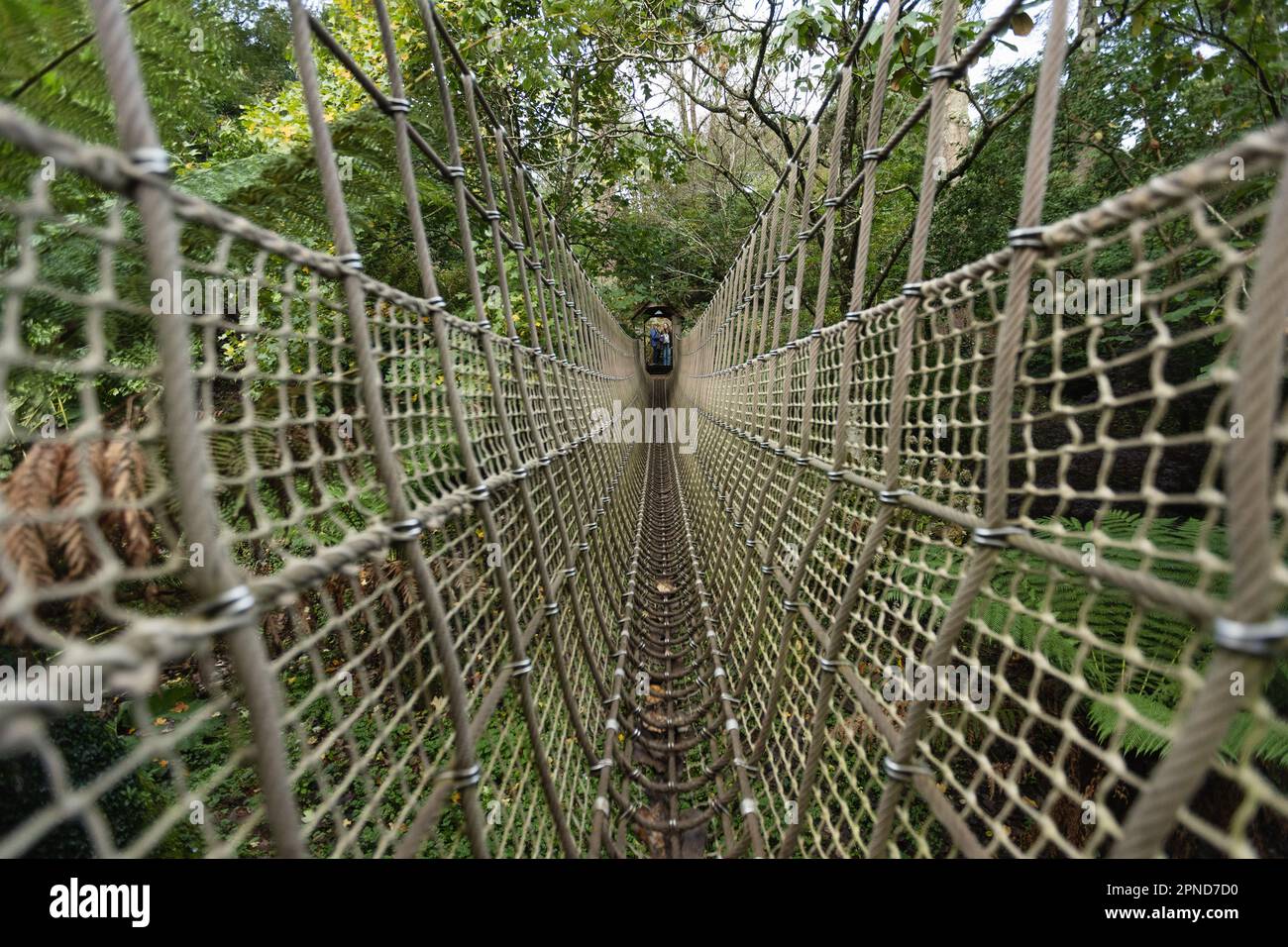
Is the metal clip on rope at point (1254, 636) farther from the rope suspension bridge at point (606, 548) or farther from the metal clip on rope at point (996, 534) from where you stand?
the metal clip on rope at point (996, 534)

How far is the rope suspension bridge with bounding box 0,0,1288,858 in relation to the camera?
47cm

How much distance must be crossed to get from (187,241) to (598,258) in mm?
5638

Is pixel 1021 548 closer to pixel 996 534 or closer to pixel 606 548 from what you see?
pixel 996 534

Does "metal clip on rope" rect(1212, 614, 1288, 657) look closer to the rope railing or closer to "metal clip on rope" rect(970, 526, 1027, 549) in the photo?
the rope railing

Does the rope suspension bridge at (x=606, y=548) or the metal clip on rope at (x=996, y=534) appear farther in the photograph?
the metal clip on rope at (x=996, y=534)

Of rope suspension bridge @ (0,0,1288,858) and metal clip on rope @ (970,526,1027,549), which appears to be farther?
metal clip on rope @ (970,526,1027,549)

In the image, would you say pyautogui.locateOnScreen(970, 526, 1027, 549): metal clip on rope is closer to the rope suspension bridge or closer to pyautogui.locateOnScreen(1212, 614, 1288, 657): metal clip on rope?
the rope suspension bridge

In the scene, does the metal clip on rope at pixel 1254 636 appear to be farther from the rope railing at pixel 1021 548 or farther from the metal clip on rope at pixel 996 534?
the metal clip on rope at pixel 996 534

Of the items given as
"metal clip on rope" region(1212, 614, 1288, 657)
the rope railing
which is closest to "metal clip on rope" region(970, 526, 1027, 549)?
the rope railing

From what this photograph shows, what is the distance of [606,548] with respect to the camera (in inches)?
117

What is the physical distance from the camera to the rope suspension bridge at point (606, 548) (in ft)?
1.54

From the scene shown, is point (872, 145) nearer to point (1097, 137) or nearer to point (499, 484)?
point (499, 484)

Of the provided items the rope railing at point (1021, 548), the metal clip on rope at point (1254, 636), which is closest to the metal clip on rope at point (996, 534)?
the rope railing at point (1021, 548)

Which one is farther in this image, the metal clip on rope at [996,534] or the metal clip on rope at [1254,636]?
the metal clip on rope at [996,534]
